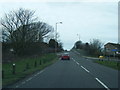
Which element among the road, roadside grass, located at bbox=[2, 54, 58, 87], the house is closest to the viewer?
the road

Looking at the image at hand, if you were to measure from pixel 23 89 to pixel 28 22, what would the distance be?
51.7 metres

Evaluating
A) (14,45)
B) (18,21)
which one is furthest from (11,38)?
(18,21)

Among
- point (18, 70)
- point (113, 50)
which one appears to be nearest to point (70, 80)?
point (18, 70)

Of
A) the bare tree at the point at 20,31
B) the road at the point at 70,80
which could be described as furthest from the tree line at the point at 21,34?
the road at the point at 70,80

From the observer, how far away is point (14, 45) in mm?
56875

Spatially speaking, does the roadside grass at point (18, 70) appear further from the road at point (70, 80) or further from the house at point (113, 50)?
the house at point (113, 50)

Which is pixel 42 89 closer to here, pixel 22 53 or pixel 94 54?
pixel 22 53

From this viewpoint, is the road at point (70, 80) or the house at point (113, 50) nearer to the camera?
the road at point (70, 80)

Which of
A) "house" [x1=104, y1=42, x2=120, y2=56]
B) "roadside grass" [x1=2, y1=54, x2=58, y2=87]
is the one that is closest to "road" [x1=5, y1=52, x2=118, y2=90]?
"roadside grass" [x1=2, y1=54, x2=58, y2=87]

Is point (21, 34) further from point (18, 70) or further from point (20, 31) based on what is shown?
point (18, 70)

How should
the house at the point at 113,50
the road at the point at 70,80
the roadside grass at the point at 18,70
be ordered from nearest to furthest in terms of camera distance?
1. the road at the point at 70,80
2. the roadside grass at the point at 18,70
3. the house at the point at 113,50

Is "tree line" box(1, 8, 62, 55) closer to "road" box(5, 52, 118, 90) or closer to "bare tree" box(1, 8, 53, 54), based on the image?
"bare tree" box(1, 8, 53, 54)

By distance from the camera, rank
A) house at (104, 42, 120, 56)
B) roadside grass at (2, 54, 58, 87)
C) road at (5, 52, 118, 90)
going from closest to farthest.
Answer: road at (5, 52, 118, 90), roadside grass at (2, 54, 58, 87), house at (104, 42, 120, 56)

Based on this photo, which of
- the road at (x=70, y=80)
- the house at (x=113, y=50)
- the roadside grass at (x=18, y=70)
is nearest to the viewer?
the road at (x=70, y=80)
